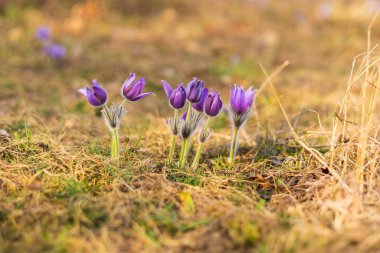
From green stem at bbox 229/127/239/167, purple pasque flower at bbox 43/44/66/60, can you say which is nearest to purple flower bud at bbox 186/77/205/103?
green stem at bbox 229/127/239/167

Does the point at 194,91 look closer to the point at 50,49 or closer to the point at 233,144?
the point at 233,144

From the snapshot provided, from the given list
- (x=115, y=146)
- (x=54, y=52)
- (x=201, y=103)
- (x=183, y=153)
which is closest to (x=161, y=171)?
(x=183, y=153)

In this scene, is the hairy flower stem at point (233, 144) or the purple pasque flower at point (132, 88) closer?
the purple pasque flower at point (132, 88)

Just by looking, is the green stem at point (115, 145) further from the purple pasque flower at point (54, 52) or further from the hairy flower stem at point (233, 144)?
the purple pasque flower at point (54, 52)

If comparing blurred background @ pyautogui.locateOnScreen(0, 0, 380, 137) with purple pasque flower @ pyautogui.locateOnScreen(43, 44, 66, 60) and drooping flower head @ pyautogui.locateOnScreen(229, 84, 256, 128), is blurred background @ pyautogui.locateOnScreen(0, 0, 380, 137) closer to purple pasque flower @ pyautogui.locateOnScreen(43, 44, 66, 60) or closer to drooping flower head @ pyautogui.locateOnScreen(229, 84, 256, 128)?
purple pasque flower @ pyautogui.locateOnScreen(43, 44, 66, 60)

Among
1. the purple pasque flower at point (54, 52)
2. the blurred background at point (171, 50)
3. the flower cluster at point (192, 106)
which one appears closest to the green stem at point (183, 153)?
the flower cluster at point (192, 106)

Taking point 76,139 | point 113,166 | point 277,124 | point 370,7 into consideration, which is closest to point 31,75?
point 76,139

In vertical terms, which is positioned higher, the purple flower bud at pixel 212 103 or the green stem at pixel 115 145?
the purple flower bud at pixel 212 103
